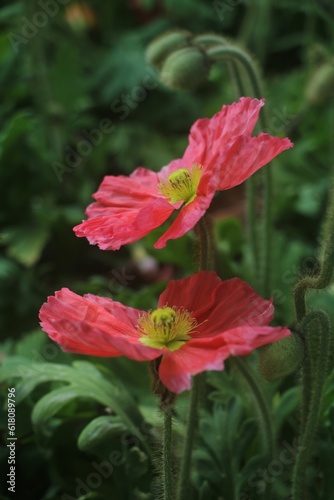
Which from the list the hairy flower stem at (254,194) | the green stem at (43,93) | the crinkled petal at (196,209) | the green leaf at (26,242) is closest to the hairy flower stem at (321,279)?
the crinkled petal at (196,209)

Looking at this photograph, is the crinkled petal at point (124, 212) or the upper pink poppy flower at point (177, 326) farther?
the crinkled petal at point (124, 212)

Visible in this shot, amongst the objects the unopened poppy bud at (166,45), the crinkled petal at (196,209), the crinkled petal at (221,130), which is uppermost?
the unopened poppy bud at (166,45)

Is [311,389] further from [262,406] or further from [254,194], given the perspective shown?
[254,194]

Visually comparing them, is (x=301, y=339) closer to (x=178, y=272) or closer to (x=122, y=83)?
(x=178, y=272)

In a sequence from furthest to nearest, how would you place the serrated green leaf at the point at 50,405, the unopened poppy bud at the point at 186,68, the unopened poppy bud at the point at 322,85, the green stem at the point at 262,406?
the unopened poppy bud at the point at 322,85
the unopened poppy bud at the point at 186,68
the serrated green leaf at the point at 50,405
the green stem at the point at 262,406

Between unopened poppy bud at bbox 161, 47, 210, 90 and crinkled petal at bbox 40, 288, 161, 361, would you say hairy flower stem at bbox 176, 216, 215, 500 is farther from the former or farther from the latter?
unopened poppy bud at bbox 161, 47, 210, 90

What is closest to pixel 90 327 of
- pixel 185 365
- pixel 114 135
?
pixel 185 365

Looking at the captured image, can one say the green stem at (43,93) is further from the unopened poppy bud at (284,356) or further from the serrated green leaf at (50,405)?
the unopened poppy bud at (284,356)
